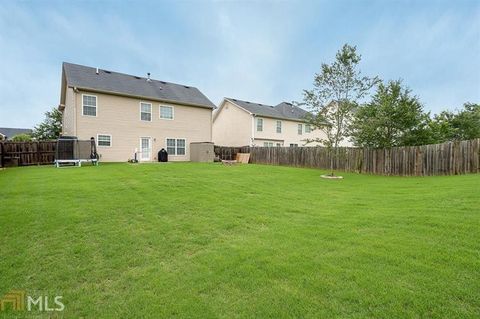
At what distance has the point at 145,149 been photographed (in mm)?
20844

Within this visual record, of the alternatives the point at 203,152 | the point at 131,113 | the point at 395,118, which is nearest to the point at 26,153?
the point at 131,113

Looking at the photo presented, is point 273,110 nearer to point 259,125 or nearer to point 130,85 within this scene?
point 259,125

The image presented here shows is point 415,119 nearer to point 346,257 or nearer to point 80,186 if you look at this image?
point 346,257

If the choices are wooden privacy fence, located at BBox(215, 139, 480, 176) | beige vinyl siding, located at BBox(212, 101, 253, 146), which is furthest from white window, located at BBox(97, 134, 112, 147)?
wooden privacy fence, located at BBox(215, 139, 480, 176)

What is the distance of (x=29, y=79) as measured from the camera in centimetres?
2214

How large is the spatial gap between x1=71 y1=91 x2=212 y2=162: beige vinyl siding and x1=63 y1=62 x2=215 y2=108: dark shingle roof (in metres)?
0.54

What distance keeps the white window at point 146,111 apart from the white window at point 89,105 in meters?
3.34

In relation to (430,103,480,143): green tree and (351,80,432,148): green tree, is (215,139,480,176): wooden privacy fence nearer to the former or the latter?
(351,80,432,148): green tree

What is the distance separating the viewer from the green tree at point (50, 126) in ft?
122

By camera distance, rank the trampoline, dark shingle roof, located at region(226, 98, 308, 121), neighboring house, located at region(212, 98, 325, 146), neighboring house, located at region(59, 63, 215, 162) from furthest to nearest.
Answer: dark shingle roof, located at region(226, 98, 308, 121), neighboring house, located at region(212, 98, 325, 146), neighboring house, located at region(59, 63, 215, 162), the trampoline

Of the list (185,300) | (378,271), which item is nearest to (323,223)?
(378,271)

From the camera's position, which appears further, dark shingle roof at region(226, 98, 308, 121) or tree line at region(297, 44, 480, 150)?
dark shingle roof at region(226, 98, 308, 121)

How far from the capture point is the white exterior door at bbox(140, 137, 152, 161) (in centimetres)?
2067

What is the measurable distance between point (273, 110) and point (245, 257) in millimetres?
28119
